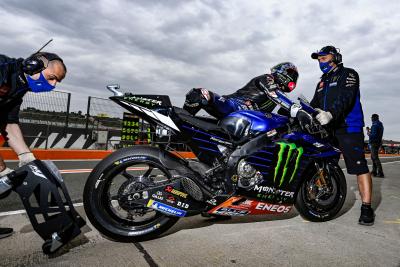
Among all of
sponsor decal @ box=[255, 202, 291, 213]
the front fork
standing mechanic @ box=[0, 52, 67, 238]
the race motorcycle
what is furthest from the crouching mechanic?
standing mechanic @ box=[0, 52, 67, 238]

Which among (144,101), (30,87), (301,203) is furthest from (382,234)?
(30,87)

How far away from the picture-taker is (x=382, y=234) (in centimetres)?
302

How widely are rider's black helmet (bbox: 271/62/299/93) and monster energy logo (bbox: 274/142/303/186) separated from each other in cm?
77

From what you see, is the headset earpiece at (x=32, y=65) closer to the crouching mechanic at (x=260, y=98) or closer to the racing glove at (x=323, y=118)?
the crouching mechanic at (x=260, y=98)

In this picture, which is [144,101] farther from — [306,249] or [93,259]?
[306,249]

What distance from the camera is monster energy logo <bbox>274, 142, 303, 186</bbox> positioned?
2949mm

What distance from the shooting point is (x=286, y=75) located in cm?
345

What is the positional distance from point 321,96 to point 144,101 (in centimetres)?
241

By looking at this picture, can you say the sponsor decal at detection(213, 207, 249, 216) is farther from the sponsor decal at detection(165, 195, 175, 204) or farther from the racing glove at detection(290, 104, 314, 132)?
the racing glove at detection(290, 104, 314, 132)

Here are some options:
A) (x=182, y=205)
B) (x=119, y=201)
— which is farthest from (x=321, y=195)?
(x=119, y=201)

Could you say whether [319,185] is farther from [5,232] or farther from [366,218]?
[5,232]

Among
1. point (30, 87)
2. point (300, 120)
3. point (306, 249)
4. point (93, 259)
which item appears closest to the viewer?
point (93, 259)

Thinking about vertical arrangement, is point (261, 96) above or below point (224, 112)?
above

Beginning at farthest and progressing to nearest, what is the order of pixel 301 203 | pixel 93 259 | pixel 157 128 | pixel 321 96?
pixel 321 96 < pixel 301 203 < pixel 157 128 < pixel 93 259
